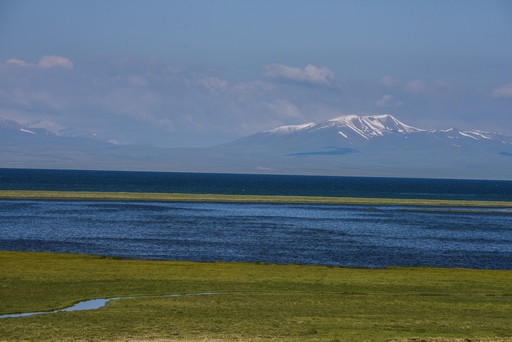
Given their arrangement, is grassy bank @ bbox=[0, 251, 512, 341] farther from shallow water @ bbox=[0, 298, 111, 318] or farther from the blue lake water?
the blue lake water

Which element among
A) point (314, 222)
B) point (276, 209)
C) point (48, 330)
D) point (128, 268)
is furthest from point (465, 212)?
point (48, 330)

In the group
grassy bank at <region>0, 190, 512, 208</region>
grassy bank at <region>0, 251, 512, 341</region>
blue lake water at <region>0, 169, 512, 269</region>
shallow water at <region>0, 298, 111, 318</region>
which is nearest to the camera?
grassy bank at <region>0, 251, 512, 341</region>

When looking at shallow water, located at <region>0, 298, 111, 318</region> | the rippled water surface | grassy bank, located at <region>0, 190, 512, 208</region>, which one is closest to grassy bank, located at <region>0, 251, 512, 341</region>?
shallow water, located at <region>0, 298, 111, 318</region>

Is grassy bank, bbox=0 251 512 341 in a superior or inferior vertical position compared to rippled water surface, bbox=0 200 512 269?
inferior

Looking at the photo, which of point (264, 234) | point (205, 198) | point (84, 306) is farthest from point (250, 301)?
point (205, 198)

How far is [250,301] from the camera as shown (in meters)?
32.1

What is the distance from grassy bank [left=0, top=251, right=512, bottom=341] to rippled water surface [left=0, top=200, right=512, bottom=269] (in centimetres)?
775

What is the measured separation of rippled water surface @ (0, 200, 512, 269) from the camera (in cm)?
5297

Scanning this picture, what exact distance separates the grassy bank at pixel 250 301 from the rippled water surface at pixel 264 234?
305 inches

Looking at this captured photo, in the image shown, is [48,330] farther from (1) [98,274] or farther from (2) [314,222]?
(2) [314,222]

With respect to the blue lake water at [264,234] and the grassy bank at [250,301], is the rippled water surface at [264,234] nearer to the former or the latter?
the blue lake water at [264,234]

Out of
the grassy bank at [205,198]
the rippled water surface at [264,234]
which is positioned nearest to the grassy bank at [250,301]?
the rippled water surface at [264,234]

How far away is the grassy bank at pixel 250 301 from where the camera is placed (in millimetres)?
26234

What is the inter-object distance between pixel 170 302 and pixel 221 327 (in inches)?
206
